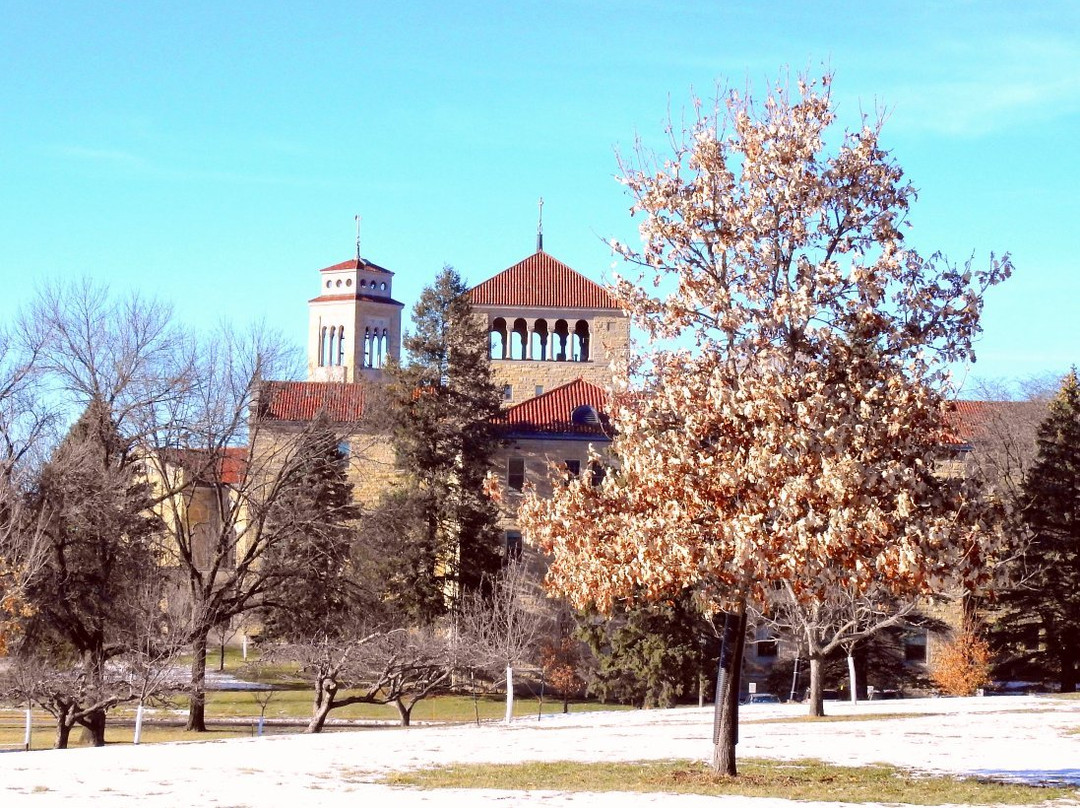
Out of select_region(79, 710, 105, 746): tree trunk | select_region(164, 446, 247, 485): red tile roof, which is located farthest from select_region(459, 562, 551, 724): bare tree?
select_region(79, 710, 105, 746): tree trunk

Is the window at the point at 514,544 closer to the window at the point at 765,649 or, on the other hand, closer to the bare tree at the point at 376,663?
the window at the point at 765,649

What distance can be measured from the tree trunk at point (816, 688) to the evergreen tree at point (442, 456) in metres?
17.8

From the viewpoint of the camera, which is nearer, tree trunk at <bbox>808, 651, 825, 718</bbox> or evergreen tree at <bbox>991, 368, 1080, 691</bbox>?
tree trunk at <bbox>808, 651, 825, 718</bbox>

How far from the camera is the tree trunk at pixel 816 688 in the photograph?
28569mm

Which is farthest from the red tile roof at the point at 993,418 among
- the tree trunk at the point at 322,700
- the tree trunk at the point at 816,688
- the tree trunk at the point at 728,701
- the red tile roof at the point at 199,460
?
the tree trunk at the point at 728,701

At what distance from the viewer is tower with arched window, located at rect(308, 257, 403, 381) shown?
9725cm

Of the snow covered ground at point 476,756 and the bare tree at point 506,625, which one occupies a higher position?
the bare tree at point 506,625

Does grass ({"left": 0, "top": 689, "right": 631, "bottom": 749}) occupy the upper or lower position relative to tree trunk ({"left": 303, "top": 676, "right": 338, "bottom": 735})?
lower

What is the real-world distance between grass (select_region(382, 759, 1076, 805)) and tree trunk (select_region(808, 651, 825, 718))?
40.8ft

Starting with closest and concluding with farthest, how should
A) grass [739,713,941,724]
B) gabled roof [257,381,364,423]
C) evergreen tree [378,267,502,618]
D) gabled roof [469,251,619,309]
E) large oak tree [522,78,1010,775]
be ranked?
large oak tree [522,78,1010,775] < grass [739,713,941,724] < evergreen tree [378,267,502,618] < gabled roof [257,381,364,423] < gabled roof [469,251,619,309]

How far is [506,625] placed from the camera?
36.9 m

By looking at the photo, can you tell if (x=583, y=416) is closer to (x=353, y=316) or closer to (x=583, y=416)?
(x=583, y=416)

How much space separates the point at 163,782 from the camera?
14.3 m

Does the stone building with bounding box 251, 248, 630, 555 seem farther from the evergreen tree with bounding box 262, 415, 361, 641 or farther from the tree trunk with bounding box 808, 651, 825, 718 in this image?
the tree trunk with bounding box 808, 651, 825, 718
